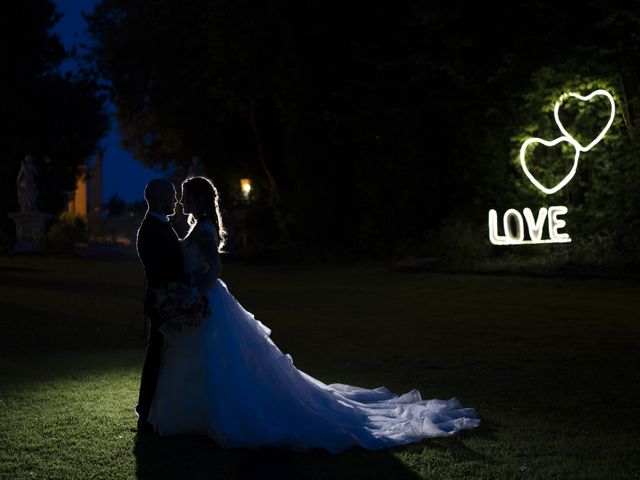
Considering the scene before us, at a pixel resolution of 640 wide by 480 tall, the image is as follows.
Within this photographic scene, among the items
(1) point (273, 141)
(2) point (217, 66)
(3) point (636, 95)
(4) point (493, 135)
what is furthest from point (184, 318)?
(1) point (273, 141)

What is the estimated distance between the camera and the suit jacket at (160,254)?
6117 millimetres

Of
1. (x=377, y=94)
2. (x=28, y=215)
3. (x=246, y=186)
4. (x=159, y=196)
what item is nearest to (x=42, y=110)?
(x=28, y=215)

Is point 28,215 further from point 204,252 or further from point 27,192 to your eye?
point 204,252

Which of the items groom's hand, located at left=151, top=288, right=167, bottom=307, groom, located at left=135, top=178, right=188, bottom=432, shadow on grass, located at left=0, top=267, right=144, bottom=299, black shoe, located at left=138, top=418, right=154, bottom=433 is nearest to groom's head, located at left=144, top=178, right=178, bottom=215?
groom, located at left=135, top=178, right=188, bottom=432

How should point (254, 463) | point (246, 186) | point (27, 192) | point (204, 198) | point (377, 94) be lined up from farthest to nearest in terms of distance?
point (27, 192) → point (246, 186) → point (377, 94) → point (204, 198) → point (254, 463)

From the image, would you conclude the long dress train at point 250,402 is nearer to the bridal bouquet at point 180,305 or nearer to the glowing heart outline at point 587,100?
the bridal bouquet at point 180,305

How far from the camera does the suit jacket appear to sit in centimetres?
612

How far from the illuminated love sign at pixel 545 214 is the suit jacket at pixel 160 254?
1568 cm

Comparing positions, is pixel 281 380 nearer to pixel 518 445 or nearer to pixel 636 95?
pixel 518 445

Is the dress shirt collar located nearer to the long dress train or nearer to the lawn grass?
the long dress train

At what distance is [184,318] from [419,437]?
182cm

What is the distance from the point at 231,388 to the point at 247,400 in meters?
0.14

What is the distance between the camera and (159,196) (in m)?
6.16

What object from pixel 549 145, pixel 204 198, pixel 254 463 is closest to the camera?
pixel 254 463
